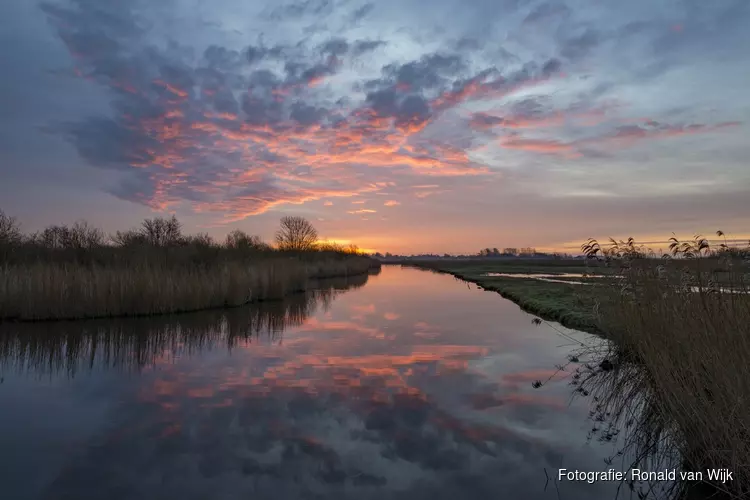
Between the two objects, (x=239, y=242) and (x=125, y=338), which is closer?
(x=125, y=338)

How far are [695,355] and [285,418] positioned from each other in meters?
4.77

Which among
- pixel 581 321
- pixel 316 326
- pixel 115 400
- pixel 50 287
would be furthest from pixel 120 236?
pixel 581 321

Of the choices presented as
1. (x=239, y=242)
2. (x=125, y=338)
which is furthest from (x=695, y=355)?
(x=239, y=242)

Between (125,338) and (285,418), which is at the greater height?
(125,338)

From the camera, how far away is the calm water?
13.7ft

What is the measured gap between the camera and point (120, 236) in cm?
2697

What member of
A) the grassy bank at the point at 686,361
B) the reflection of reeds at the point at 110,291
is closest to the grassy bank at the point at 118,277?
the reflection of reeds at the point at 110,291

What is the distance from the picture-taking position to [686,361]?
4668 mm

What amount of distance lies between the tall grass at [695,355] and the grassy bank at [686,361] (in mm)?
11

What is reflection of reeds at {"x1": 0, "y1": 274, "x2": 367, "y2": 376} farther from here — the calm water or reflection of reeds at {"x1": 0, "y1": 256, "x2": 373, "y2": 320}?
reflection of reeds at {"x1": 0, "y1": 256, "x2": 373, "y2": 320}

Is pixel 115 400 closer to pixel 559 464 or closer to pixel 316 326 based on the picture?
pixel 559 464

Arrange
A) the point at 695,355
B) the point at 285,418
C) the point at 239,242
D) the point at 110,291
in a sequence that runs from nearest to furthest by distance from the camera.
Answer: the point at 695,355, the point at 285,418, the point at 110,291, the point at 239,242

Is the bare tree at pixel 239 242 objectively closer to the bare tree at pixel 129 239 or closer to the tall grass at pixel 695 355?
the bare tree at pixel 129 239

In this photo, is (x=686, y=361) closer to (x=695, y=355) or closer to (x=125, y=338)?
(x=695, y=355)
